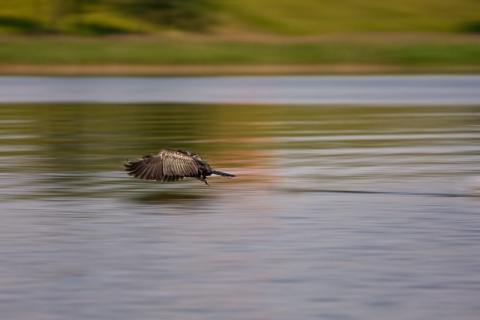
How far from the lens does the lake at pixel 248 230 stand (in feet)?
30.1

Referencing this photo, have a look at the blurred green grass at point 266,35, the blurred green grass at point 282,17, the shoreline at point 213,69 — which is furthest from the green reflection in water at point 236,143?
the blurred green grass at point 282,17

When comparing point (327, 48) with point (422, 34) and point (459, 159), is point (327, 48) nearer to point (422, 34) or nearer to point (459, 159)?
point (422, 34)

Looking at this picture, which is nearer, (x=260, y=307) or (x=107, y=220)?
(x=260, y=307)

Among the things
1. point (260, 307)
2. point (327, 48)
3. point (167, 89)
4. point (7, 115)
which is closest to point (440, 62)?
point (327, 48)

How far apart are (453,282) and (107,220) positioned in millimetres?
3996

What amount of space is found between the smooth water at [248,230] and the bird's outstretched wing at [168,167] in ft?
0.90

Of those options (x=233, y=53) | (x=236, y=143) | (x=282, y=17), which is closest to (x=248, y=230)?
(x=236, y=143)

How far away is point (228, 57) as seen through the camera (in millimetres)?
66938

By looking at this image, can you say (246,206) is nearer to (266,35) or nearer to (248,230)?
(248,230)

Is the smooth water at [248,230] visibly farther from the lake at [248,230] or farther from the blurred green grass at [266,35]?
the blurred green grass at [266,35]

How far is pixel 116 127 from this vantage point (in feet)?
83.9

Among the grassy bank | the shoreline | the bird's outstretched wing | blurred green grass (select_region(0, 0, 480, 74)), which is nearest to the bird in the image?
the bird's outstretched wing

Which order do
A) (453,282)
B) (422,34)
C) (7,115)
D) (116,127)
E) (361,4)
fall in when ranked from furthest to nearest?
(361,4) < (422,34) < (7,115) < (116,127) < (453,282)

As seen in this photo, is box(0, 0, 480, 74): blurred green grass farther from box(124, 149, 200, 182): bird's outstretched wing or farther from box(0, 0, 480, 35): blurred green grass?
box(124, 149, 200, 182): bird's outstretched wing
